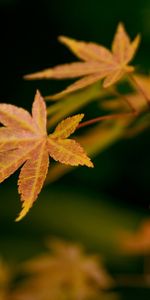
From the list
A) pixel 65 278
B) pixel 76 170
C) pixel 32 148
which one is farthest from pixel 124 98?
pixel 76 170

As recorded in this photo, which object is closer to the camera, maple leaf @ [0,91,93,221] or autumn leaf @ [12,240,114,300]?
maple leaf @ [0,91,93,221]

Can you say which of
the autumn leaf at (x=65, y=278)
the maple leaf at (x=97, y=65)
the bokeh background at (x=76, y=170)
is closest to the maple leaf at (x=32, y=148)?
the maple leaf at (x=97, y=65)

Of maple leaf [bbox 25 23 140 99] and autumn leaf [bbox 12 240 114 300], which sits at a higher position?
maple leaf [bbox 25 23 140 99]

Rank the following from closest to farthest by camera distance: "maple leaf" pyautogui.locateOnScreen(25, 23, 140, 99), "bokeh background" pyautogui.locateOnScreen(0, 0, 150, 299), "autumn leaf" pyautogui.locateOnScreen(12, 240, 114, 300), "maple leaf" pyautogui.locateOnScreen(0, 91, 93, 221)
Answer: "maple leaf" pyautogui.locateOnScreen(0, 91, 93, 221), "maple leaf" pyautogui.locateOnScreen(25, 23, 140, 99), "autumn leaf" pyautogui.locateOnScreen(12, 240, 114, 300), "bokeh background" pyautogui.locateOnScreen(0, 0, 150, 299)

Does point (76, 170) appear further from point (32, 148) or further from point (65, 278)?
point (32, 148)

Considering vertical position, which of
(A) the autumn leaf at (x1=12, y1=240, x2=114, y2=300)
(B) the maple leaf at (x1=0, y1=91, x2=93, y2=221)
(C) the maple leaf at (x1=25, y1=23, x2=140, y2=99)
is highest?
(C) the maple leaf at (x1=25, y1=23, x2=140, y2=99)

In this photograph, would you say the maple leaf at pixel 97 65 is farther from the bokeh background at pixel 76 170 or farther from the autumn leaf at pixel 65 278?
the bokeh background at pixel 76 170

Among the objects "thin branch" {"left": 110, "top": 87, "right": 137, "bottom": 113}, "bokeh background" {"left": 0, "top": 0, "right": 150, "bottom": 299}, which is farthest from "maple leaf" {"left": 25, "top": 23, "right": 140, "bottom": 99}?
"bokeh background" {"left": 0, "top": 0, "right": 150, "bottom": 299}

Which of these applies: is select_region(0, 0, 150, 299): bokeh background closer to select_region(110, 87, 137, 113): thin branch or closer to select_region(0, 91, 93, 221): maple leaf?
select_region(110, 87, 137, 113): thin branch
